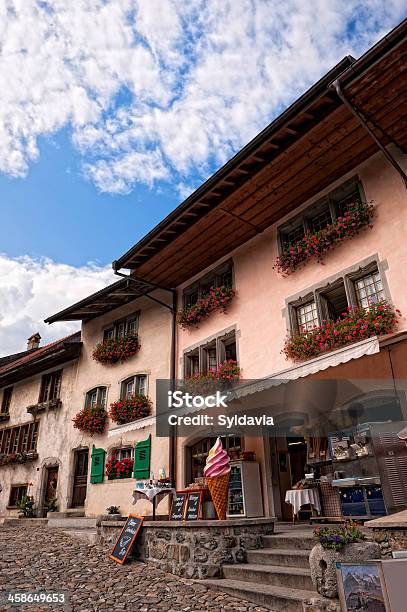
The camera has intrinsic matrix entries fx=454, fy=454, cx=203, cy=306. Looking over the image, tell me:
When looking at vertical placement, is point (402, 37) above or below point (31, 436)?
above

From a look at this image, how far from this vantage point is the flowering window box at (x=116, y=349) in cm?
1396

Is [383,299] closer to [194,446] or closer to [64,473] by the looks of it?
[194,446]

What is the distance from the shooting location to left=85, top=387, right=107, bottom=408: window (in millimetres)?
14477

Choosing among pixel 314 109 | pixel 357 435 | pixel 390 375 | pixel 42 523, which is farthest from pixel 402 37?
pixel 42 523

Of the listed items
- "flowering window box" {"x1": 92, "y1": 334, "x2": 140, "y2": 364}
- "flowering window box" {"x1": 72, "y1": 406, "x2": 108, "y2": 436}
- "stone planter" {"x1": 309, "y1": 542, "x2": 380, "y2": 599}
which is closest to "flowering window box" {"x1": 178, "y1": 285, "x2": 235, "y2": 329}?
Result: "flowering window box" {"x1": 92, "y1": 334, "x2": 140, "y2": 364}

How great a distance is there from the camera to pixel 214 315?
38.9 ft

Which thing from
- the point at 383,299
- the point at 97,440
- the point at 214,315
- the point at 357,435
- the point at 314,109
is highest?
the point at 314,109

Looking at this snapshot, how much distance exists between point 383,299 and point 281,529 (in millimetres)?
4359

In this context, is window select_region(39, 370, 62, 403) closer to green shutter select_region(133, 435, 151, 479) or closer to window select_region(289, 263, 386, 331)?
green shutter select_region(133, 435, 151, 479)

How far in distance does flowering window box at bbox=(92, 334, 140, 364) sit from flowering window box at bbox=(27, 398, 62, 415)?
233 centimetres

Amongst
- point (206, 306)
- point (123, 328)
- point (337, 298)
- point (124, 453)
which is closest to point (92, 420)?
point (124, 453)

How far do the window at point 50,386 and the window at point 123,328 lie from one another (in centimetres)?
273

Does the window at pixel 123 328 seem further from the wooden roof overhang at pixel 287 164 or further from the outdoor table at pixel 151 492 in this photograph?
the outdoor table at pixel 151 492

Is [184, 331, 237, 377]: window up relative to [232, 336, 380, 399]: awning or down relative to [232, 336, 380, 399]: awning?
up
